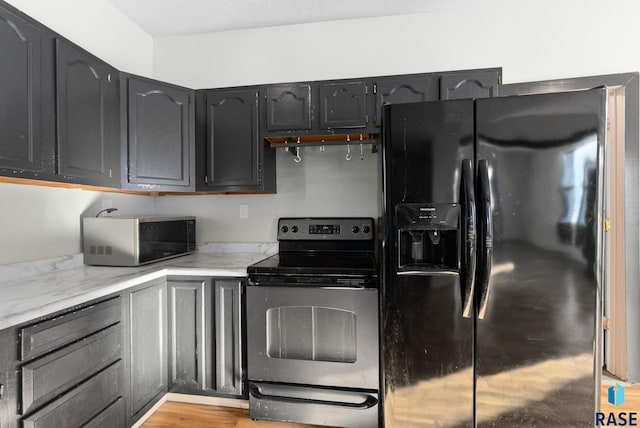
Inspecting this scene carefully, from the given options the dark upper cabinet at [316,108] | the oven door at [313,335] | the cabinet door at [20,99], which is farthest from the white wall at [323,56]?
the oven door at [313,335]

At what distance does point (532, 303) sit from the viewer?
142 cm

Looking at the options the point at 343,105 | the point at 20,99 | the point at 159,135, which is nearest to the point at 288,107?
the point at 343,105

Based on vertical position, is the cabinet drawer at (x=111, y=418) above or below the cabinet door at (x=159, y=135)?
below

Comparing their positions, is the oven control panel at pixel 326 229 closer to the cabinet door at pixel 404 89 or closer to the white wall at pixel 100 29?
the cabinet door at pixel 404 89

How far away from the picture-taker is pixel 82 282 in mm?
1543

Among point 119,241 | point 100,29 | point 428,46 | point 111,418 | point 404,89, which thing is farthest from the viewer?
point 428,46

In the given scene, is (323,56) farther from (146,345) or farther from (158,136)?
(146,345)

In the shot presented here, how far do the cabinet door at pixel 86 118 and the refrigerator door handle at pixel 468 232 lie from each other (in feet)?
6.16

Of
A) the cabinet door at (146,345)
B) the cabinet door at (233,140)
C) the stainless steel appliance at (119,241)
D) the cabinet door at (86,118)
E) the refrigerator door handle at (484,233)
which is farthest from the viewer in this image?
the cabinet door at (233,140)

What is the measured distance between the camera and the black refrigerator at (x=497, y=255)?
1.38 meters

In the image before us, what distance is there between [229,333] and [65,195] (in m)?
1.27

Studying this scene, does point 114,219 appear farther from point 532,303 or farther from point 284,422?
point 532,303

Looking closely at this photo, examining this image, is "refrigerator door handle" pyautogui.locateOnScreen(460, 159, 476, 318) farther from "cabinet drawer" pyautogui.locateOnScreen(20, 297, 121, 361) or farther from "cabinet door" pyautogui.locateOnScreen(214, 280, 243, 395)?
"cabinet drawer" pyautogui.locateOnScreen(20, 297, 121, 361)

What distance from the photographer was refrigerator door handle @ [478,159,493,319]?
4.60 ft
